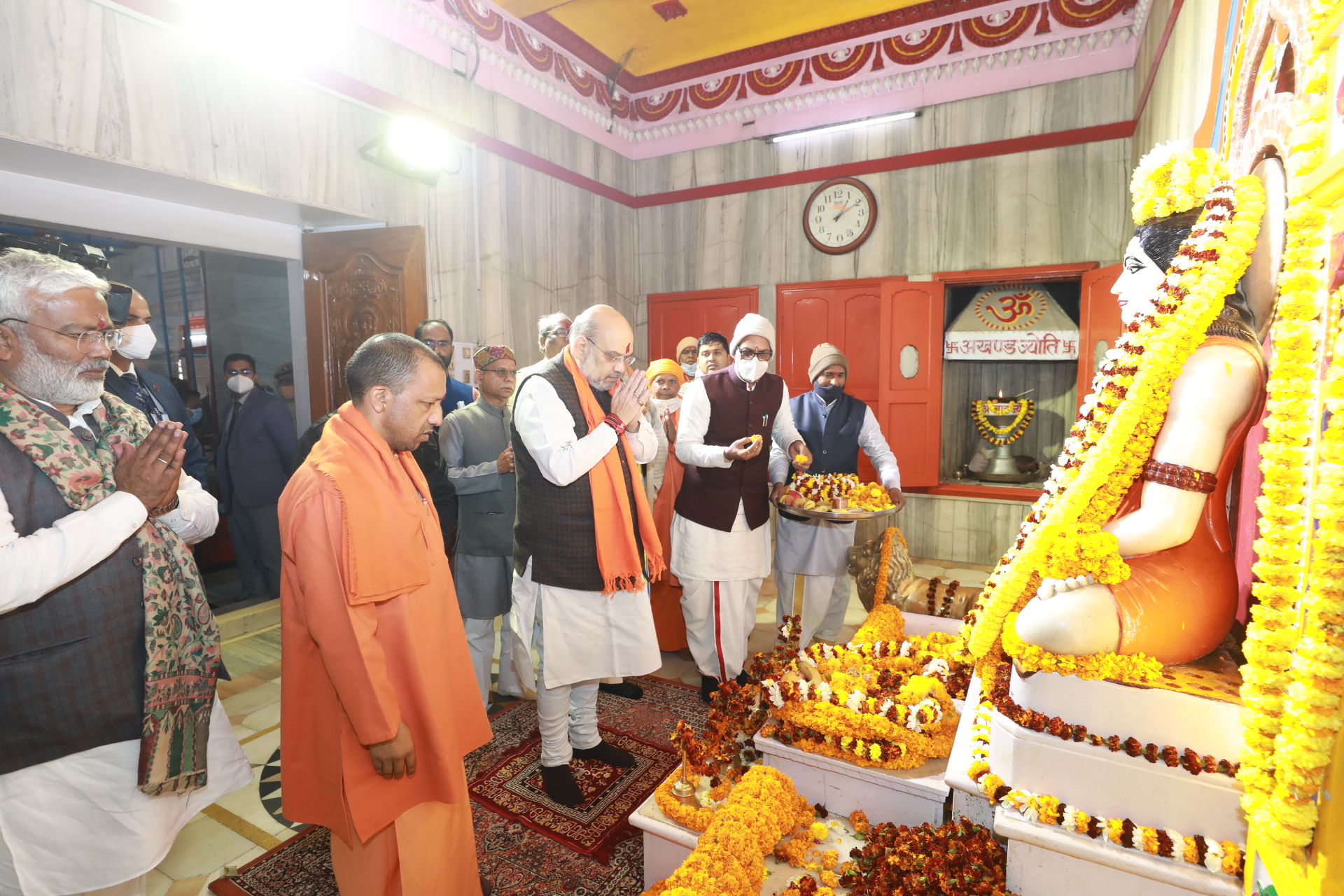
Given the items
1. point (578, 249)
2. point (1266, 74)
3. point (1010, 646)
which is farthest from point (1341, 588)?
point (578, 249)

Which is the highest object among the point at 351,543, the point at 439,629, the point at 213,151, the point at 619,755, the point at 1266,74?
the point at 213,151

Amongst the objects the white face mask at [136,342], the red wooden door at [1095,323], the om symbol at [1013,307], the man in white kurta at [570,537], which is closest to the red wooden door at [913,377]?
the om symbol at [1013,307]

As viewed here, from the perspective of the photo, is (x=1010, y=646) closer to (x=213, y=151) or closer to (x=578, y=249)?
(x=213, y=151)

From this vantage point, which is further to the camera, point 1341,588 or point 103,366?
point 103,366

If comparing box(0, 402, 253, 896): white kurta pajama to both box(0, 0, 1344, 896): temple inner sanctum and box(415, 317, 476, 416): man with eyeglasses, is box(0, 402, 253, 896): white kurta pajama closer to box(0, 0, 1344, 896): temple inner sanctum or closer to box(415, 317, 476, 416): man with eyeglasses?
box(0, 0, 1344, 896): temple inner sanctum

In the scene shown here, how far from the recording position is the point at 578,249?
255 inches

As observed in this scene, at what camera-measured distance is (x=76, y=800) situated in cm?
150

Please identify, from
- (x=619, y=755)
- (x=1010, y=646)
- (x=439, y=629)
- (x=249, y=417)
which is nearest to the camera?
(x=1010, y=646)

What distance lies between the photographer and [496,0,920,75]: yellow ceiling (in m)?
5.32

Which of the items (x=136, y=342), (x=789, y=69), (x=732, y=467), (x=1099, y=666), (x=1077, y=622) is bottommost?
(x=1099, y=666)

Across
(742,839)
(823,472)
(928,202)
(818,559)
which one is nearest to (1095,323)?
(928,202)

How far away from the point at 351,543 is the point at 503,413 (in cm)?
189

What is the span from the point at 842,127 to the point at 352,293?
4.47 metres

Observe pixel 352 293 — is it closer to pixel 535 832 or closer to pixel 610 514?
pixel 610 514
